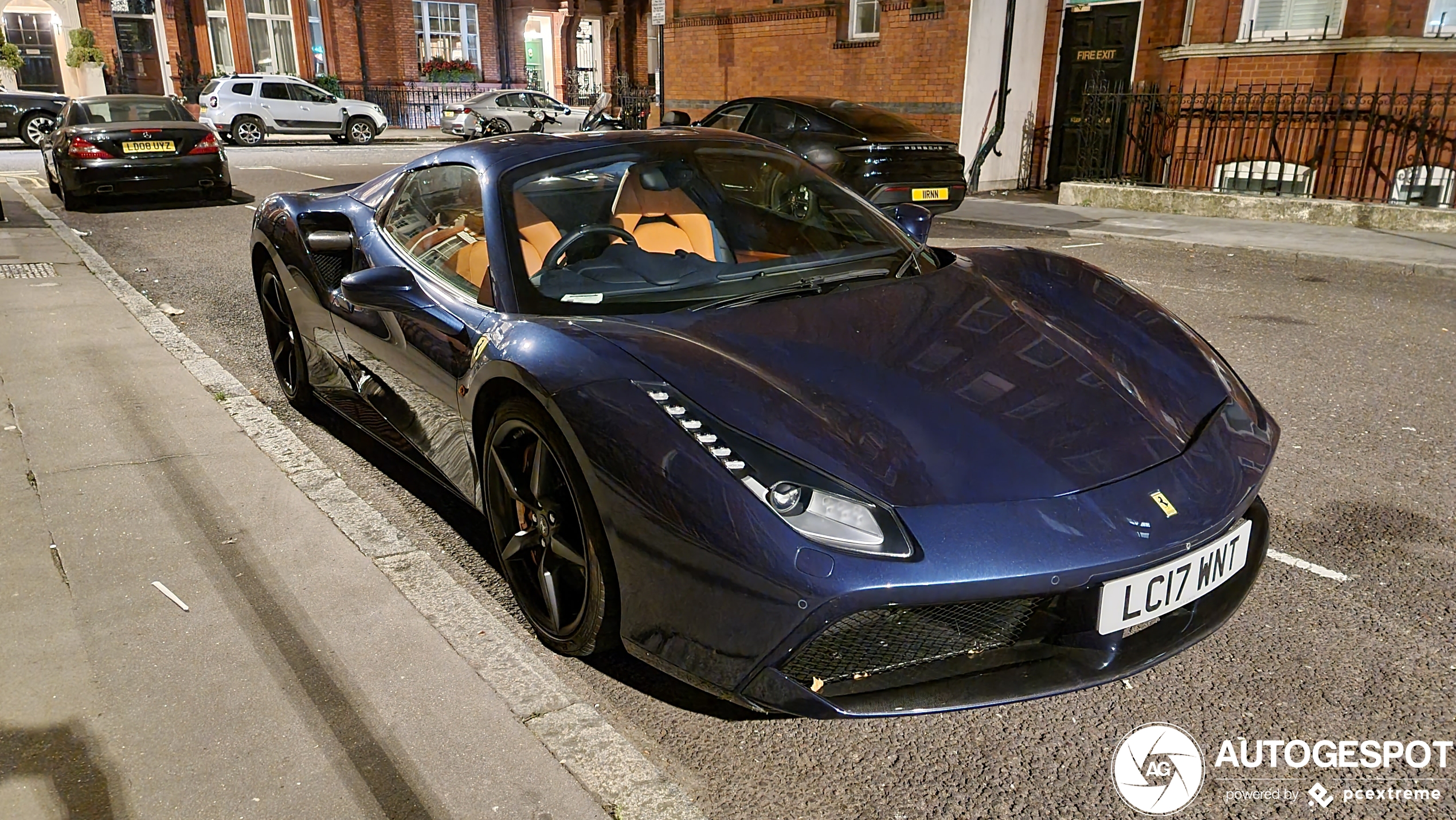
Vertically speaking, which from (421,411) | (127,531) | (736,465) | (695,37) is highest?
(695,37)

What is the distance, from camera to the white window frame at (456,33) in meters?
35.5

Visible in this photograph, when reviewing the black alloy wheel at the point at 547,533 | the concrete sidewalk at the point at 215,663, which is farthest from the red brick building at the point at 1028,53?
the concrete sidewalk at the point at 215,663

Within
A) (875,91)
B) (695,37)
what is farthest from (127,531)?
(695,37)

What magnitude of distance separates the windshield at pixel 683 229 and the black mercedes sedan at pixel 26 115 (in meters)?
24.2

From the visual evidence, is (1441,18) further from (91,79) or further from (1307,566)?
(91,79)

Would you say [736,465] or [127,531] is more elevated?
[736,465]

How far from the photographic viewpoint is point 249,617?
9.93ft

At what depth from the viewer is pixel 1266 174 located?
12.5 meters

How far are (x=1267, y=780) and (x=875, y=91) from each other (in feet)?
52.1

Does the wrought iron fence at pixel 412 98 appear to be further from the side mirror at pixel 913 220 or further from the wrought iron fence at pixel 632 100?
the side mirror at pixel 913 220

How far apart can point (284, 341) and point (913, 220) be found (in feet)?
9.97

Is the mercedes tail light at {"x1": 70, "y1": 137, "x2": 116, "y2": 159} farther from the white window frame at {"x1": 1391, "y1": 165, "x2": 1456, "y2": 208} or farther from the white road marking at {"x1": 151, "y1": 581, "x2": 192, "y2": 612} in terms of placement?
the white window frame at {"x1": 1391, "y1": 165, "x2": 1456, "y2": 208}

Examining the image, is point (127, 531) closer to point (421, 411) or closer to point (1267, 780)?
point (421, 411)

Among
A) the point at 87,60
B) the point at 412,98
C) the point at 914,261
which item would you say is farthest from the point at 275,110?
the point at 914,261
